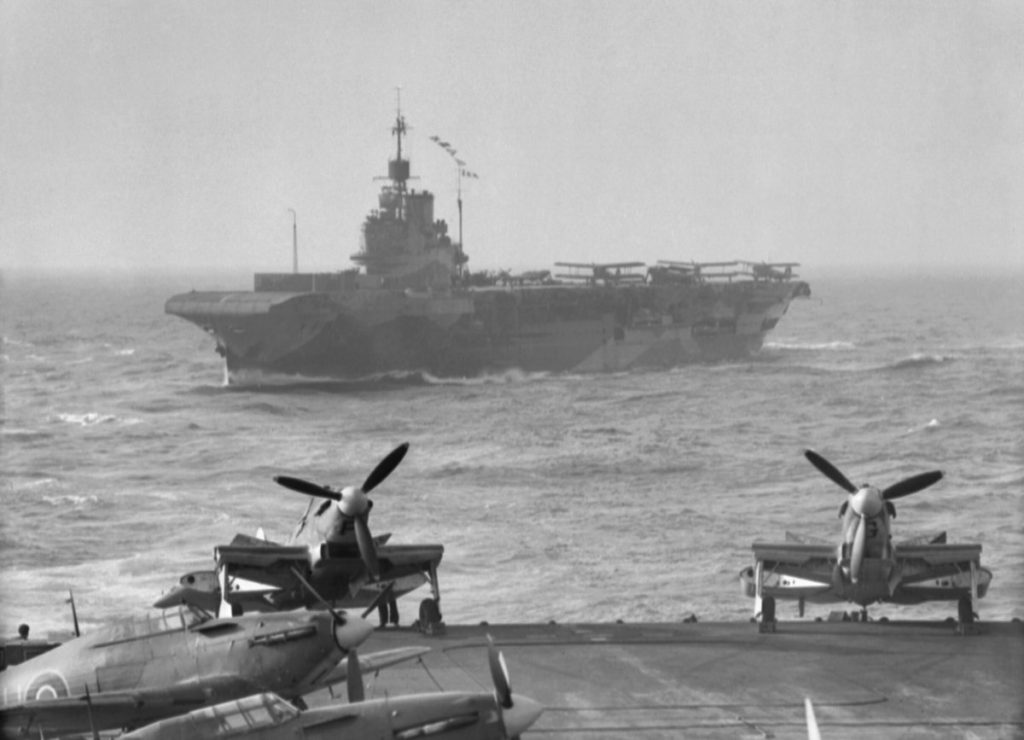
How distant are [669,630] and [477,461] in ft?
149

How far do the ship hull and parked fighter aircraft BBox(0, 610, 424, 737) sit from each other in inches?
2442

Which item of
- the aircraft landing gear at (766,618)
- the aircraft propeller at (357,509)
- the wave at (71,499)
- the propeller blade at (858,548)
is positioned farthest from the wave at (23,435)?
the propeller blade at (858,548)

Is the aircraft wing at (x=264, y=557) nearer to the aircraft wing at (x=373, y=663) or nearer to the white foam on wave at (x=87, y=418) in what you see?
the aircraft wing at (x=373, y=663)

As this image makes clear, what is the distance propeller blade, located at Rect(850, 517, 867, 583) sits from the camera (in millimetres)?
22750

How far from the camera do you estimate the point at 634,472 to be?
6994cm

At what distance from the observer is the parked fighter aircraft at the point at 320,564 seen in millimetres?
23234

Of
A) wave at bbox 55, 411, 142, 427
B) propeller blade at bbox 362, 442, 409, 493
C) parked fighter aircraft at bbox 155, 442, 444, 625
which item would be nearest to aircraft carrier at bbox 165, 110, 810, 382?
wave at bbox 55, 411, 142, 427

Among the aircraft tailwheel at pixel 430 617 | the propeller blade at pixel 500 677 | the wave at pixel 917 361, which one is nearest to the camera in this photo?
the propeller blade at pixel 500 677

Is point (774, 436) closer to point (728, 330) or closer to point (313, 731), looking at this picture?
point (728, 330)

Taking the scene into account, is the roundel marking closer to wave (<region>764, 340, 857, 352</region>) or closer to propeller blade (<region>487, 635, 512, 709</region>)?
propeller blade (<region>487, 635, 512, 709</region>)

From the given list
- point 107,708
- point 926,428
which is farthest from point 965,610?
point 926,428

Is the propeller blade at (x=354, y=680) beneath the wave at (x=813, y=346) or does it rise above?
above

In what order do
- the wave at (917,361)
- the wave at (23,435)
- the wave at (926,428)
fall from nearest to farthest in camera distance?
the wave at (926,428), the wave at (23,435), the wave at (917,361)

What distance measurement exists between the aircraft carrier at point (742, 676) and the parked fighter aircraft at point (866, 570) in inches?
26.8
